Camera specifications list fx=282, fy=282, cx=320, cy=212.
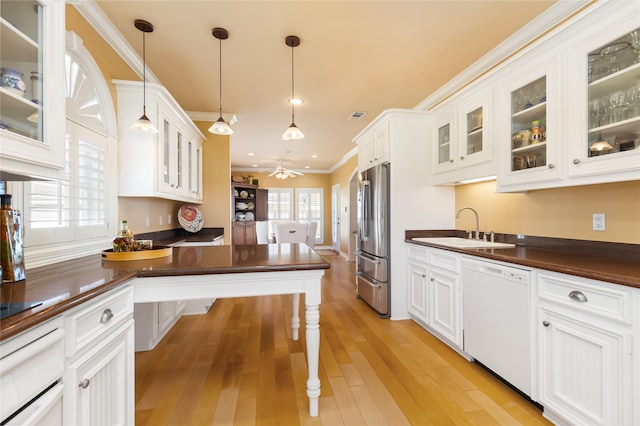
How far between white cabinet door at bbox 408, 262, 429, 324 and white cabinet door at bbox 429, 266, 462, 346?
0.09 metres

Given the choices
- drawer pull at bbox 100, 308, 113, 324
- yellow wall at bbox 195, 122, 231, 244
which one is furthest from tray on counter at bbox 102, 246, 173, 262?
yellow wall at bbox 195, 122, 231, 244

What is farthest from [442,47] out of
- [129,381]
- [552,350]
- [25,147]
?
[129,381]

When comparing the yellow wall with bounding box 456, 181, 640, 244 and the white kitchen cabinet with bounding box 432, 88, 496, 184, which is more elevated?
the white kitchen cabinet with bounding box 432, 88, 496, 184

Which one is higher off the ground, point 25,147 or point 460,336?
point 25,147

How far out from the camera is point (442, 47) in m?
2.52

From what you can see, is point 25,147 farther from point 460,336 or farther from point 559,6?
point 559,6

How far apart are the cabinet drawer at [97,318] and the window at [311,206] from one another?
26.2 ft

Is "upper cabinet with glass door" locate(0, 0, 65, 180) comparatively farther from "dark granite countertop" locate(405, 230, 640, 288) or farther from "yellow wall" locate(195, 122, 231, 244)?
"yellow wall" locate(195, 122, 231, 244)

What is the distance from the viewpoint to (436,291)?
2639 mm

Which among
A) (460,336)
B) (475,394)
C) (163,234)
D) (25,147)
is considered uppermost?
(25,147)

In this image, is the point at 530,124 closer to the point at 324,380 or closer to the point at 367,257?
the point at 367,257

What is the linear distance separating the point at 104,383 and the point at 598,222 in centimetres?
290

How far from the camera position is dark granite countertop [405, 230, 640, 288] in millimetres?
1316

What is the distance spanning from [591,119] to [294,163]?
275 inches
